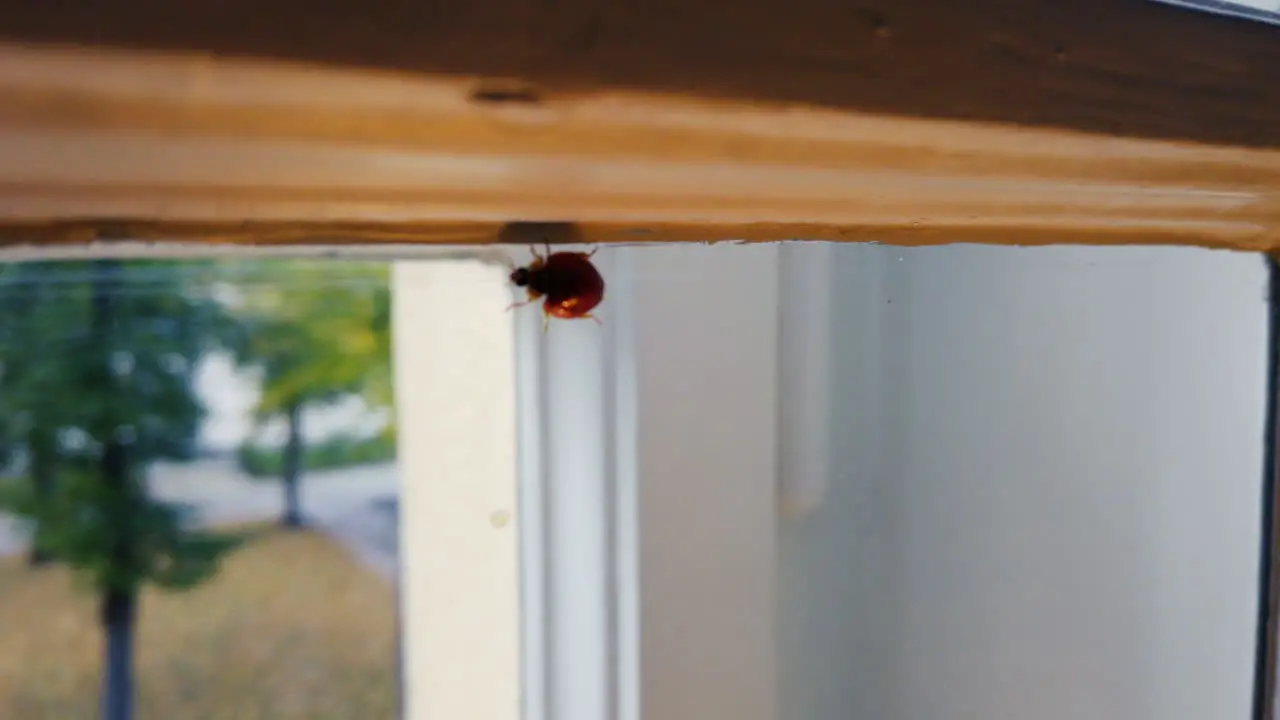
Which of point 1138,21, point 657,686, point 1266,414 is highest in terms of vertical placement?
point 1138,21

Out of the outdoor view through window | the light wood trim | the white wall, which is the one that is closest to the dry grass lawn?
the outdoor view through window

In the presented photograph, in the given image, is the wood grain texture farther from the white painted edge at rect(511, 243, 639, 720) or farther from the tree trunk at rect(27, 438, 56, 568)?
the tree trunk at rect(27, 438, 56, 568)

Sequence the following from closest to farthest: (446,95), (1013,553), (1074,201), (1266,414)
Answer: (446,95), (1074,201), (1266,414), (1013,553)

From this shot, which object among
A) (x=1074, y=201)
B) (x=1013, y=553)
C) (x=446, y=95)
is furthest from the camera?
(x=1013, y=553)

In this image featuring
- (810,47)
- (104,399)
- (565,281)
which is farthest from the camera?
(104,399)

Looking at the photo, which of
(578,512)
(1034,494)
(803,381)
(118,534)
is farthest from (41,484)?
(1034,494)

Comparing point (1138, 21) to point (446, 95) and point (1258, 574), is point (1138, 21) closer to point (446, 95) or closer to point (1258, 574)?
point (446, 95)

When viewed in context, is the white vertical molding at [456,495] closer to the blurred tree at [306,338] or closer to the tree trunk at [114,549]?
the blurred tree at [306,338]

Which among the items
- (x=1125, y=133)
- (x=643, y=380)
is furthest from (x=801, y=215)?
(x=643, y=380)

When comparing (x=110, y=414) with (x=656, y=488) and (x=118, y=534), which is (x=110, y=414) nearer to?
(x=118, y=534)
